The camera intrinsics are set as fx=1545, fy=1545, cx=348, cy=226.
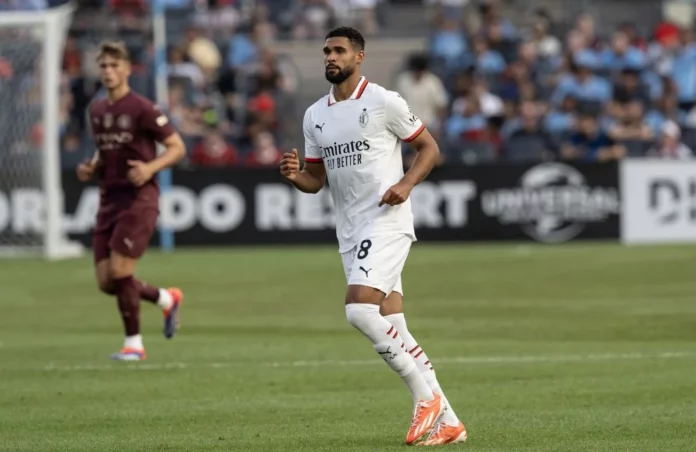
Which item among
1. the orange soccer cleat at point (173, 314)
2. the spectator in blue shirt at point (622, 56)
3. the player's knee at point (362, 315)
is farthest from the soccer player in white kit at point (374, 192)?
the spectator in blue shirt at point (622, 56)

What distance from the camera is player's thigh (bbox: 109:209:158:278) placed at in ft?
42.3

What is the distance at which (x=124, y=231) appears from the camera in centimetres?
1292

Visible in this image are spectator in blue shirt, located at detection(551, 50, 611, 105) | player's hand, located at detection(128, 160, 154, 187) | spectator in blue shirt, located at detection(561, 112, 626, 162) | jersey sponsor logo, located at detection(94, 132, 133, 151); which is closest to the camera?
player's hand, located at detection(128, 160, 154, 187)

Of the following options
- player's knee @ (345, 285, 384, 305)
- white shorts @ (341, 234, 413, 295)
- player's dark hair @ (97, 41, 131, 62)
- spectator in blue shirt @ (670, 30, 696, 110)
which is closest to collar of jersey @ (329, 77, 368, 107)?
white shorts @ (341, 234, 413, 295)

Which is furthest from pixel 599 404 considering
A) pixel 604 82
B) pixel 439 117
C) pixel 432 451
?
pixel 604 82

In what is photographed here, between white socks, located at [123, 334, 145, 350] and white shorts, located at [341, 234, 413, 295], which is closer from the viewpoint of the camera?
white shorts, located at [341, 234, 413, 295]

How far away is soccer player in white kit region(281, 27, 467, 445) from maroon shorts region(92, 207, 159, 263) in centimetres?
408

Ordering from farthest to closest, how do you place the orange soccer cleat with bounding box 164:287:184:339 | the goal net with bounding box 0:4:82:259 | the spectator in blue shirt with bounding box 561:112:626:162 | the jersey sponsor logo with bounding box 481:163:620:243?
the spectator in blue shirt with bounding box 561:112:626:162 < the jersey sponsor logo with bounding box 481:163:620:243 < the goal net with bounding box 0:4:82:259 < the orange soccer cleat with bounding box 164:287:184:339

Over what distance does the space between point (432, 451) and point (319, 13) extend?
74.9ft

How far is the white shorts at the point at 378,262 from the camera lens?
8672 mm

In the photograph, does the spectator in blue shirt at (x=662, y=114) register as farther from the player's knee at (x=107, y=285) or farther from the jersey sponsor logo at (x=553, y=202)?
the player's knee at (x=107, y=285)

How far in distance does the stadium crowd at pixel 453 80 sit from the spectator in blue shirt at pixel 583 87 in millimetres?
30

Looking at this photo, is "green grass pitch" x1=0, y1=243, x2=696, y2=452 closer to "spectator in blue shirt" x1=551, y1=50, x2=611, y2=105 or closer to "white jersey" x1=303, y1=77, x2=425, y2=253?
"white jersey" x1=303, y1=77, x2=425, y2=253

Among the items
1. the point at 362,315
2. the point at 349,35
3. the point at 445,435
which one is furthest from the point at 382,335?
the point at 349,35
